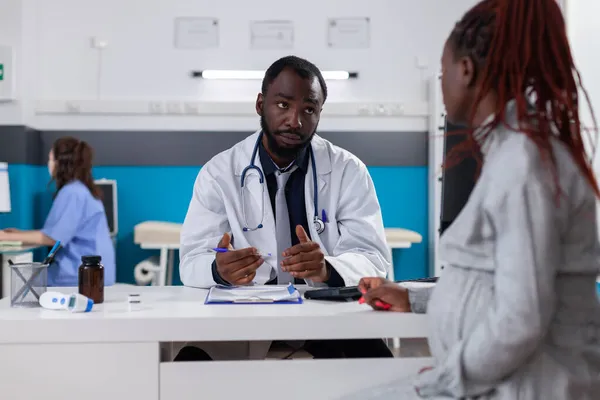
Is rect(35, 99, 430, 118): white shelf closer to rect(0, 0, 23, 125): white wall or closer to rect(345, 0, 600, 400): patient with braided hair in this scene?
rect(0, 0, 23, 125): white wall

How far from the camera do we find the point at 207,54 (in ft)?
16.2

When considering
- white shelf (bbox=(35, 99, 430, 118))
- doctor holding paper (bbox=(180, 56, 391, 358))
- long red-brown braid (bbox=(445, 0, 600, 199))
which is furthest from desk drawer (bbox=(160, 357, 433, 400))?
white shelf (bbox=(35, 99, 430, 118))

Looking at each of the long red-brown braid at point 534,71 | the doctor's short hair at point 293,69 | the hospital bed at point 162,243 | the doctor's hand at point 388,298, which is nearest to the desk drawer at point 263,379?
the doctor's hand at point 388,298

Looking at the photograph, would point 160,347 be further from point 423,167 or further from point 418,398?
point 423,167

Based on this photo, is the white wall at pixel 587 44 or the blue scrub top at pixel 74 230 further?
the white wall at pixel 587 44

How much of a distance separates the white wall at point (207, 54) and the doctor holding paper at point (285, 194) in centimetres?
290

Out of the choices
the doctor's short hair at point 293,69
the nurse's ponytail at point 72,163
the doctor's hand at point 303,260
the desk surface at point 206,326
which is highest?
the doctor's short hair at point 293,69

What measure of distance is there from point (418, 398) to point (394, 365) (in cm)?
32

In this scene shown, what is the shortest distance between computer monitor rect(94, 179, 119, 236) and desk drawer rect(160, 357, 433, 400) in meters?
3.39

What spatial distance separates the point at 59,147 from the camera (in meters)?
3.66

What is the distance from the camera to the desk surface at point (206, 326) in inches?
50.9

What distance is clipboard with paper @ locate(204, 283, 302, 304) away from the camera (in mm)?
1469

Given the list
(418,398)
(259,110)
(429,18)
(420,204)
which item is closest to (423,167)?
(420,204)

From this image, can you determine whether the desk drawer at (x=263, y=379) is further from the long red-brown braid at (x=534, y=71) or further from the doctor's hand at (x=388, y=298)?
the long red-brown braid at (x=534, y=71)
